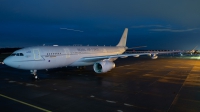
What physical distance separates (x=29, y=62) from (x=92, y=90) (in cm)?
680

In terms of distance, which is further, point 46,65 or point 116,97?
point 46,65

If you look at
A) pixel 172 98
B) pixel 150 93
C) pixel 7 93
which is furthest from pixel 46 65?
pixel 172 98

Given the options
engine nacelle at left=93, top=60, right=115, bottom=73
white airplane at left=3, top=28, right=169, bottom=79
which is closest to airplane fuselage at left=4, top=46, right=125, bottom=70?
white airplane at left=3, top=28, right=169, bottom=79

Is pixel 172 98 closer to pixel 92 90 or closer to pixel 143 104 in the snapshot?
pixel 143 104

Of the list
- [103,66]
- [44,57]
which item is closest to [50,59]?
[44,57]

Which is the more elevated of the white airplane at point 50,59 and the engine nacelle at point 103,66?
the white airplane at point 50,59

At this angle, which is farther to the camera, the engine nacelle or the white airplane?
the engine nacelle

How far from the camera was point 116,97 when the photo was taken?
9500mm

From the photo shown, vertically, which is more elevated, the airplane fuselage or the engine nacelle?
the airplane fuselage

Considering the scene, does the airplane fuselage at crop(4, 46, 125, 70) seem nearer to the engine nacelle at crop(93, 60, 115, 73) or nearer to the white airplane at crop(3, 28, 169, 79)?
the white airplane at crop(3, 28, 169, 79)

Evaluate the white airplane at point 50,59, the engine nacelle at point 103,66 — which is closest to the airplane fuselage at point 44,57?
the white airplane at point 50,59

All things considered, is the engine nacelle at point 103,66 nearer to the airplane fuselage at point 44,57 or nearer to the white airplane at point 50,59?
the white airplane at point 50,59

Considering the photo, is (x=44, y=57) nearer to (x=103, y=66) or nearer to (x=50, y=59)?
(x=50, y=59)

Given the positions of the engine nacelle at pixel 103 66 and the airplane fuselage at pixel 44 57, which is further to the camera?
the engine nacelle at pixel 103 66
